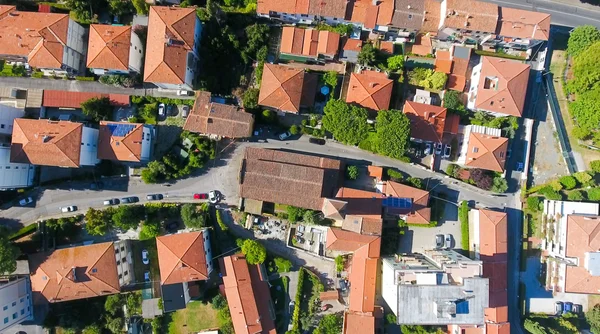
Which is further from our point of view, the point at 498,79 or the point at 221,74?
the point at 221,74

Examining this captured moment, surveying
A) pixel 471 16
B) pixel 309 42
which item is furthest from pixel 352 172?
pixel 471 16

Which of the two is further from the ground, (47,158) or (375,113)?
(375,113)

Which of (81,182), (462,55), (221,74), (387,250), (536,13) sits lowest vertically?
(387,250)

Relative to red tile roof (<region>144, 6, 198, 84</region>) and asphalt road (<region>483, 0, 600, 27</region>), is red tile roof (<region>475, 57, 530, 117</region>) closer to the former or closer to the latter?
asphalt road (<region>483, 0, 600, 27</region>)

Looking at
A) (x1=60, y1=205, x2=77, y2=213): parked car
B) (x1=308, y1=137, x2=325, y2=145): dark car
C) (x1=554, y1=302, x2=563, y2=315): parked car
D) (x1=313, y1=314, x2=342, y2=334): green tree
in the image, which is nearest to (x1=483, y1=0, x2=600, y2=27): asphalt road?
(x1=308, y1=137, x2=325, y2=145): dark car

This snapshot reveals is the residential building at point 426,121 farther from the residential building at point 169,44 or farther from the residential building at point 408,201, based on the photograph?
the residential building at point 169,44

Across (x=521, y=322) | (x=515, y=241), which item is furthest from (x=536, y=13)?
(x=521, y=322)

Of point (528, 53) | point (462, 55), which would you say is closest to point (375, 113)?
point (462, 55)

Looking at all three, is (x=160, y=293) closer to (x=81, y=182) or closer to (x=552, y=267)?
(x=81, y=182)
